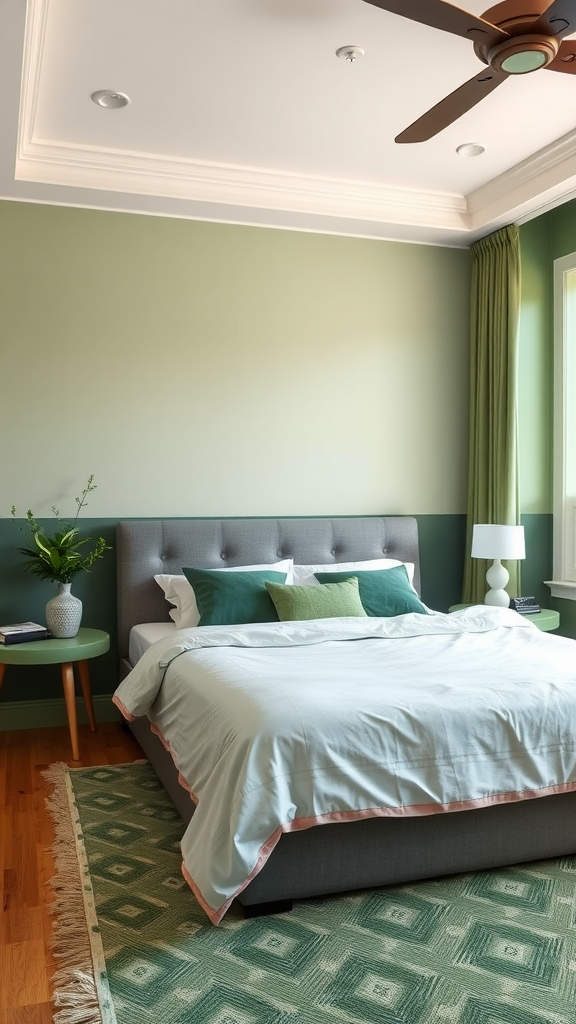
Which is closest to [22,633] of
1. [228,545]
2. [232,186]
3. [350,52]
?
[228,545]

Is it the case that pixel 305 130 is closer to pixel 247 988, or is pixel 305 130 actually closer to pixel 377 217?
pixel 377 217

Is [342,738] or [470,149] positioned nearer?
[342,738]

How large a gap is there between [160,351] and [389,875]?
2996 mm

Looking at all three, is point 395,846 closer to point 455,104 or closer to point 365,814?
point 365,814

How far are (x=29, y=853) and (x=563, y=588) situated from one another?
341 centimetres

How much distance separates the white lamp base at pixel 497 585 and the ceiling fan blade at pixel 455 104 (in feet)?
7.63

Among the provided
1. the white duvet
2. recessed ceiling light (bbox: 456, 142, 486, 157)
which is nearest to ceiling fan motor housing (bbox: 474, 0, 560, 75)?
recessed ceiling light (bbox: 456, 142, 486, 157)

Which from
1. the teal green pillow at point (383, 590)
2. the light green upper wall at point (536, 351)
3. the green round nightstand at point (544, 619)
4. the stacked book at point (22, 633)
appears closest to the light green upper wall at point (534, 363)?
the light green upper wall at point (536, 351)

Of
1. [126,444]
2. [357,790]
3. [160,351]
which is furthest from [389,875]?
[160,351]

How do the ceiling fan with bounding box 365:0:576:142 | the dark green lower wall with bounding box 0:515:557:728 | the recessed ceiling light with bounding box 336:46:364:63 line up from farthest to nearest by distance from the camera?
the dark green lower wall with bounding box 0:515:557:728, the recessed ceiling light with bounding box 336:46:364:63, the ceiling fan with bounding box 365:0:576:142

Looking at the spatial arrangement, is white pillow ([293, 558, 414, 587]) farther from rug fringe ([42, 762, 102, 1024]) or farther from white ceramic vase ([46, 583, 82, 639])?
rug fringe ([42, 762, 102, 1024])

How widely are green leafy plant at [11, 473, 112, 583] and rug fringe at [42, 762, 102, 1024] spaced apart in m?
1.25

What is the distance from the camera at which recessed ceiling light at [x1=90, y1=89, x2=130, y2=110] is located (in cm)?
354

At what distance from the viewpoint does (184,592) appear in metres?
4.19
